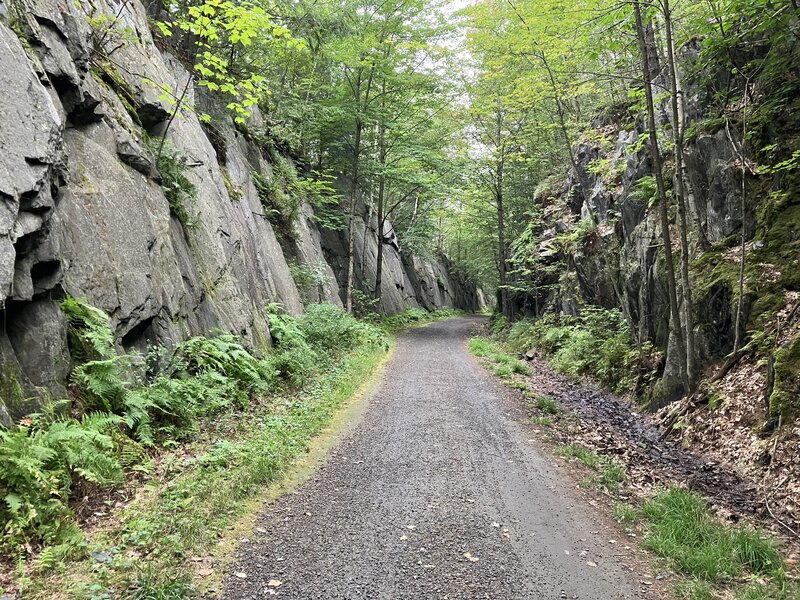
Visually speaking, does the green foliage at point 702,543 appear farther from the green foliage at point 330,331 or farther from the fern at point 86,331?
the green foliage at point 330,331

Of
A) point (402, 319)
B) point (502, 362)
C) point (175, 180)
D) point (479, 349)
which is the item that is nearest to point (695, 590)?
point (175, 180)

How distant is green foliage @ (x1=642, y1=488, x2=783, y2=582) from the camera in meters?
4.06

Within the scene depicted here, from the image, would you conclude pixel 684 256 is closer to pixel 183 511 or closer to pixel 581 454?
pixel 581 454

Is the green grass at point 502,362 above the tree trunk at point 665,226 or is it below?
below

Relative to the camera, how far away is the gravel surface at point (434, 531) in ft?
12.2

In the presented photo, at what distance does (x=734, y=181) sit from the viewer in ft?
28.0

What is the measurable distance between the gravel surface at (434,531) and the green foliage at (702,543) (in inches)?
17.4

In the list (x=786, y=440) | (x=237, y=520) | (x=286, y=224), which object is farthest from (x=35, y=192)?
(x=286, y=224)

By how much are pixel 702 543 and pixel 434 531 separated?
2510 millimetres

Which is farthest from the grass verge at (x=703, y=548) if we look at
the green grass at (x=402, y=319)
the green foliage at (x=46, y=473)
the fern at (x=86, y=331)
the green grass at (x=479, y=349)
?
the green grass at (x=402, y=319)

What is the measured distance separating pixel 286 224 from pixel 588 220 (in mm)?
10226

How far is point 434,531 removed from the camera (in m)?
4.56

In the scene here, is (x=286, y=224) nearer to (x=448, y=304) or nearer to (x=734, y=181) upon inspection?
(x=734, y=181)

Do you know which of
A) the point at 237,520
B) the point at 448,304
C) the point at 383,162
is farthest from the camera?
the point at 448,304
